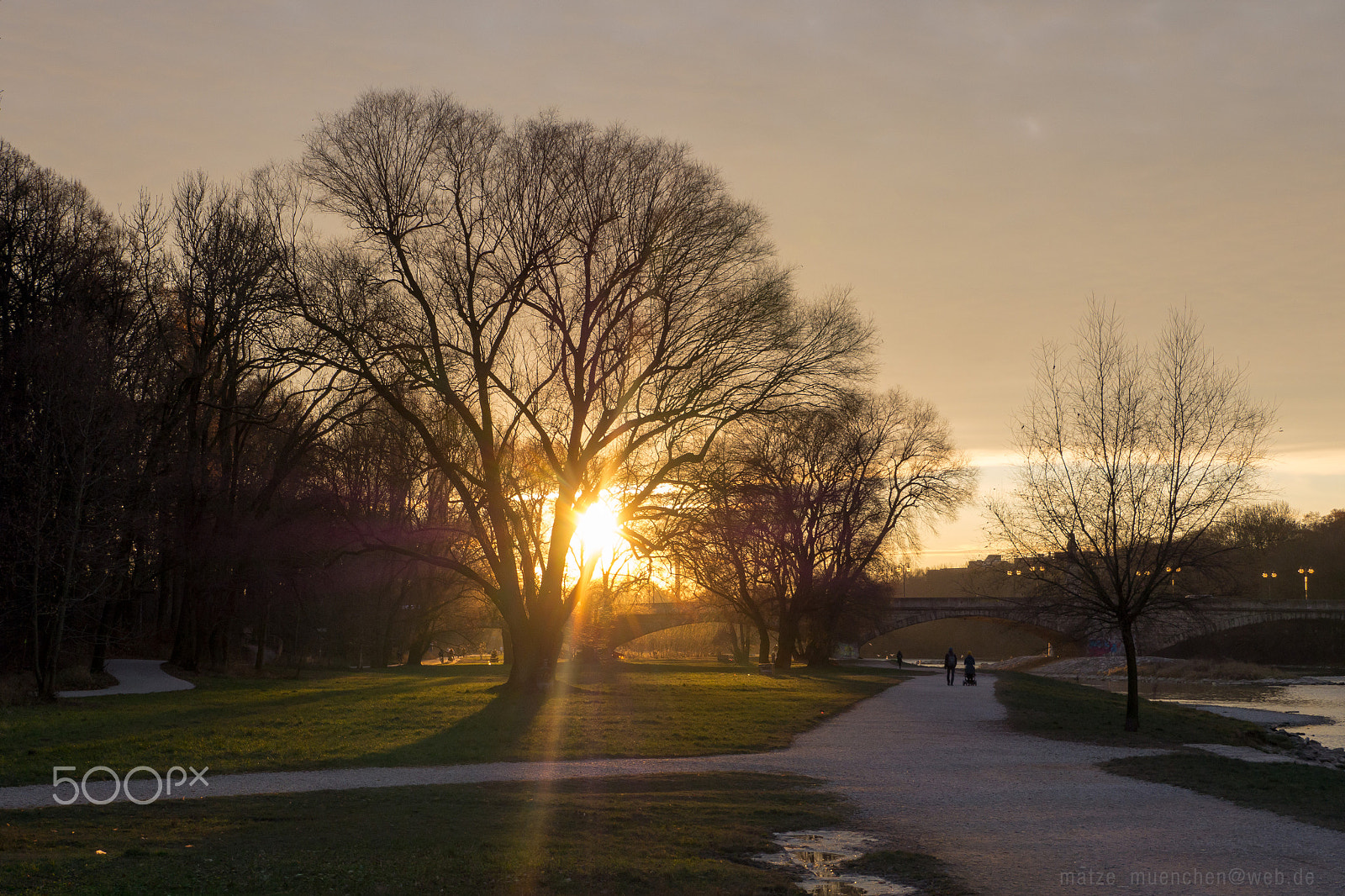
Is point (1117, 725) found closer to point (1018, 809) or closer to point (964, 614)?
point (1018, 809)

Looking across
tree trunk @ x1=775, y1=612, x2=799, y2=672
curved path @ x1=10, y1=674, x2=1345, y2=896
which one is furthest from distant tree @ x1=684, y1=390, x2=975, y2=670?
curved path @ x1=10, y1=674, x2=1345, y2=896

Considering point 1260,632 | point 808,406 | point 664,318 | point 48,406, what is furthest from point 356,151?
point 1260,632

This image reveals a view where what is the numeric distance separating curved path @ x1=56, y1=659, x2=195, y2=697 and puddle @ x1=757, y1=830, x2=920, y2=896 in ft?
71.4

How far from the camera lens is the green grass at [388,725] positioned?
48.9 ft

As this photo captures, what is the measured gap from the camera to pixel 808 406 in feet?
85.4

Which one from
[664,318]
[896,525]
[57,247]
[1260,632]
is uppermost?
[57,247]

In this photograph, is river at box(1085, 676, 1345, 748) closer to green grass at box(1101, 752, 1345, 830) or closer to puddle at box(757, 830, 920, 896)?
green grass at box(1101, 752, 1345, 830)

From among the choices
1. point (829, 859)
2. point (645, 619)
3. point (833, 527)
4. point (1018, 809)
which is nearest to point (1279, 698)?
point (833, 527)

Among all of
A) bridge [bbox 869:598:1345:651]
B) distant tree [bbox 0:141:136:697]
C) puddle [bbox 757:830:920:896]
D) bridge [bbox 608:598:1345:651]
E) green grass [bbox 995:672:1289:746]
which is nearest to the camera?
puddle [bbox 757:830:920:896]

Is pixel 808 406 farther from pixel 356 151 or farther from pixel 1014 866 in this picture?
pixel 1014 866

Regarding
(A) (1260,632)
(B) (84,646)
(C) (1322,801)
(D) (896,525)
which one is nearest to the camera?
(C) (1322,801)

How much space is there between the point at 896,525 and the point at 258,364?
33891mm

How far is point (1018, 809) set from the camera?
12023 mm

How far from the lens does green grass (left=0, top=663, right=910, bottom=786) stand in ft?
48.9
